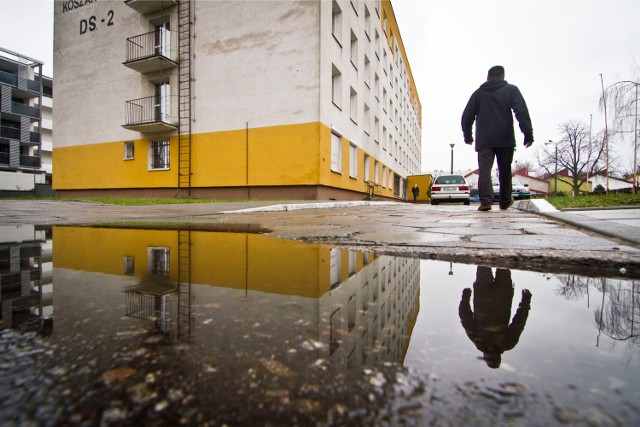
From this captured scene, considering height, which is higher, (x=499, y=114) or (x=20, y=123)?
(x=20, y=123)

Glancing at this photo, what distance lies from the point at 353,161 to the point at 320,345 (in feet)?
50.2

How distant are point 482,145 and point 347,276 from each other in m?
5.75

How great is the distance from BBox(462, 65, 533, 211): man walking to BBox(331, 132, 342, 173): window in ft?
23.2

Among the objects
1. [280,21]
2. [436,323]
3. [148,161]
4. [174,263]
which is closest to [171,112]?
[148,161]

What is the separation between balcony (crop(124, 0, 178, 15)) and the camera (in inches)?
544

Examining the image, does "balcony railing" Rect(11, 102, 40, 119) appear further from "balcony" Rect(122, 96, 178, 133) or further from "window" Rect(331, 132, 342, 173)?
"window" Rect(331, 132, 342, 173)

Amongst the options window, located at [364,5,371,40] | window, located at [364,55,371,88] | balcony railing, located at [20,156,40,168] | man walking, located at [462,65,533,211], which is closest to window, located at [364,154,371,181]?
window, located at [364,55,371,88]

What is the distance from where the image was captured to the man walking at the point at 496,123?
19.4 feet

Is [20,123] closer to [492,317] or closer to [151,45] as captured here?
[151,45]

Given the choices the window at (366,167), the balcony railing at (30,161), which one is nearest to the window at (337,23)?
the window at (366,167)

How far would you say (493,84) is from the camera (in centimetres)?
609

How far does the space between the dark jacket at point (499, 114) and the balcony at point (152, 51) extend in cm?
1214

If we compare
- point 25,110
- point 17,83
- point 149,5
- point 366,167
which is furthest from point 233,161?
point 17,83

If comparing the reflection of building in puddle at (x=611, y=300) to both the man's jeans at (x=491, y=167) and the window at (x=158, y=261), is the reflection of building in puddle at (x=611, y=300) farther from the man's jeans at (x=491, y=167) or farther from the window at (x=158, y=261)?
the man's jeans at (x=491, y=167)
